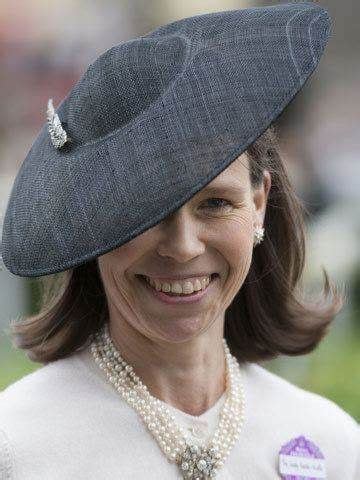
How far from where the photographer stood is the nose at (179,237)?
194 centimetres

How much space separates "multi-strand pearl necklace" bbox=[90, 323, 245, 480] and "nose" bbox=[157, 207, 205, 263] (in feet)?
1.23

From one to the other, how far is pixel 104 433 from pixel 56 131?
63cm

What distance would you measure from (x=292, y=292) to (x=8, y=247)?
0.85 metres

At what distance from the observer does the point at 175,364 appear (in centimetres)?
225

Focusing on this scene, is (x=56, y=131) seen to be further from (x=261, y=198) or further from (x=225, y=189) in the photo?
(x=261, y=198)

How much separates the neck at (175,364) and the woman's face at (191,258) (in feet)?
0.23

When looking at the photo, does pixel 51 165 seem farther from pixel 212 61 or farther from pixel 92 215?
pixel 212 61

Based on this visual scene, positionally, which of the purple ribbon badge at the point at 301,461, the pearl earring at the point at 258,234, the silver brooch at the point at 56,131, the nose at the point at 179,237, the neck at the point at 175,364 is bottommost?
the purple ribbon badge at the point at 301,461

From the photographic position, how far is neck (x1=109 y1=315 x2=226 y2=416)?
87.4 inches

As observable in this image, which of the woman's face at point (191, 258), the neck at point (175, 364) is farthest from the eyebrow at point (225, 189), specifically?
the neck at point (175, 364)

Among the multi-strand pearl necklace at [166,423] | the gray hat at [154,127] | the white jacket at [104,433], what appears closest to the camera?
the gray hat at [154,127]

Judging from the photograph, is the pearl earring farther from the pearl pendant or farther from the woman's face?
the pearl pendant

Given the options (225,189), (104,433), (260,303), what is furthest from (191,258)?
(260,303)

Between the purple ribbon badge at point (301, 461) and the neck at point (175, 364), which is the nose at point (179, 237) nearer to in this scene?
the neck at point (175, 364)
